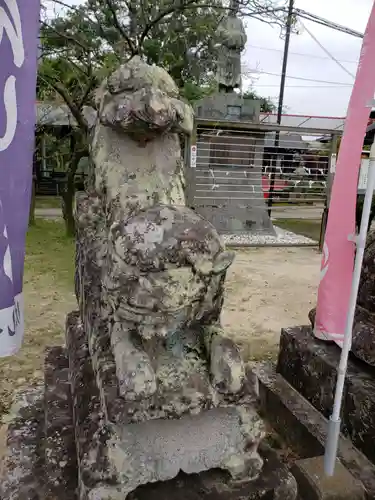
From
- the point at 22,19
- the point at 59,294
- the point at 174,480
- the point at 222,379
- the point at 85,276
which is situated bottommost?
the point at 59,294

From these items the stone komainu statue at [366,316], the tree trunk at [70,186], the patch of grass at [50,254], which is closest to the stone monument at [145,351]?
the stone komainu statue at [366,316]

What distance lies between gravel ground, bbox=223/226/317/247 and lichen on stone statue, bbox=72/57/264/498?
20.6 ft

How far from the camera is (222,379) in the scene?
146 centimetres

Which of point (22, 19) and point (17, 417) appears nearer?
point (22, 19)

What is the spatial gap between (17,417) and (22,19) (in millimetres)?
1809

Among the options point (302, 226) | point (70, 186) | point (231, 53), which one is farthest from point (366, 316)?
point (302, 226)

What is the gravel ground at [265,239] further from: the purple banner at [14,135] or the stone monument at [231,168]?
the purple banner at [14,135]

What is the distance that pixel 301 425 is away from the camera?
2.46 meters

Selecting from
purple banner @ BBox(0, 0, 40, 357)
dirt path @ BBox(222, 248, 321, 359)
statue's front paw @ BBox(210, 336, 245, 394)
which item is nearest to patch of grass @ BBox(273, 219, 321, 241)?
dirt path @ BBox(222, 248, 321, 359)

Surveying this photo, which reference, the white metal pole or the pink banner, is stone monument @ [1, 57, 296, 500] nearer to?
the white metal pole

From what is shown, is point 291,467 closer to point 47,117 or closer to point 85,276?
point 85,276

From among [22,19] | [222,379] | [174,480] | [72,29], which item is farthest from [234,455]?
[72,29]

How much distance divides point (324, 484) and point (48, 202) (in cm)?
1293

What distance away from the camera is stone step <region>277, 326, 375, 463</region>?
2283 millimetres
